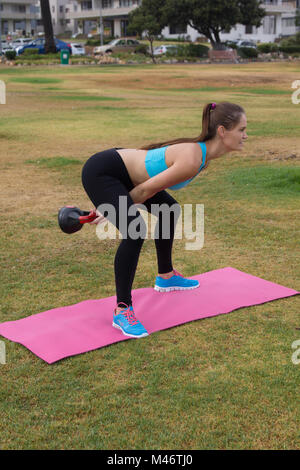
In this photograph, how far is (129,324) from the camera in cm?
434

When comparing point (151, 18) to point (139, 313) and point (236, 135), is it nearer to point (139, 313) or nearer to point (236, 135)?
point (139, 313)

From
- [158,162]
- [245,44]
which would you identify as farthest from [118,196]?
[245,44]

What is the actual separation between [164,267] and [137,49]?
5052cm

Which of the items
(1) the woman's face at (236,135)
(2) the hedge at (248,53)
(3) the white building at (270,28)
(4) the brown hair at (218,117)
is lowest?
(2) the hedge at (248,53)

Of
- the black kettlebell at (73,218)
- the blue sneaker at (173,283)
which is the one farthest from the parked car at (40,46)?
the black kettlebell at (73,218)

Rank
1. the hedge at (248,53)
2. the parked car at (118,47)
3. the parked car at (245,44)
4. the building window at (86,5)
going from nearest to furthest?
the hedge at (248,53)
the parked car at (118,47)
the parked car at (245,44)
the building window at (86,5)

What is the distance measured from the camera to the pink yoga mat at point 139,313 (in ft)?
13.8

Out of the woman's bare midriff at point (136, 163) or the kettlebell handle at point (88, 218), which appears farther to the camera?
the woman's bare midriff at point (136, 163)

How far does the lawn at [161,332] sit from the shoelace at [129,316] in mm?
163

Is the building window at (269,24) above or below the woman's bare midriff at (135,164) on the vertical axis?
above

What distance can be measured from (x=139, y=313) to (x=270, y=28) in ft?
250

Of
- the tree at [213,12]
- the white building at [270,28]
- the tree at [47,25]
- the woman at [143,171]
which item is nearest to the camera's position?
the woman at [143,171]

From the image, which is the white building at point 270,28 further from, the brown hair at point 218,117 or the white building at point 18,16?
the brown hair at point 218,117

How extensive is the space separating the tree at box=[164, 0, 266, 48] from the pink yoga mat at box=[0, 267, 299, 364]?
4991 centimetres
